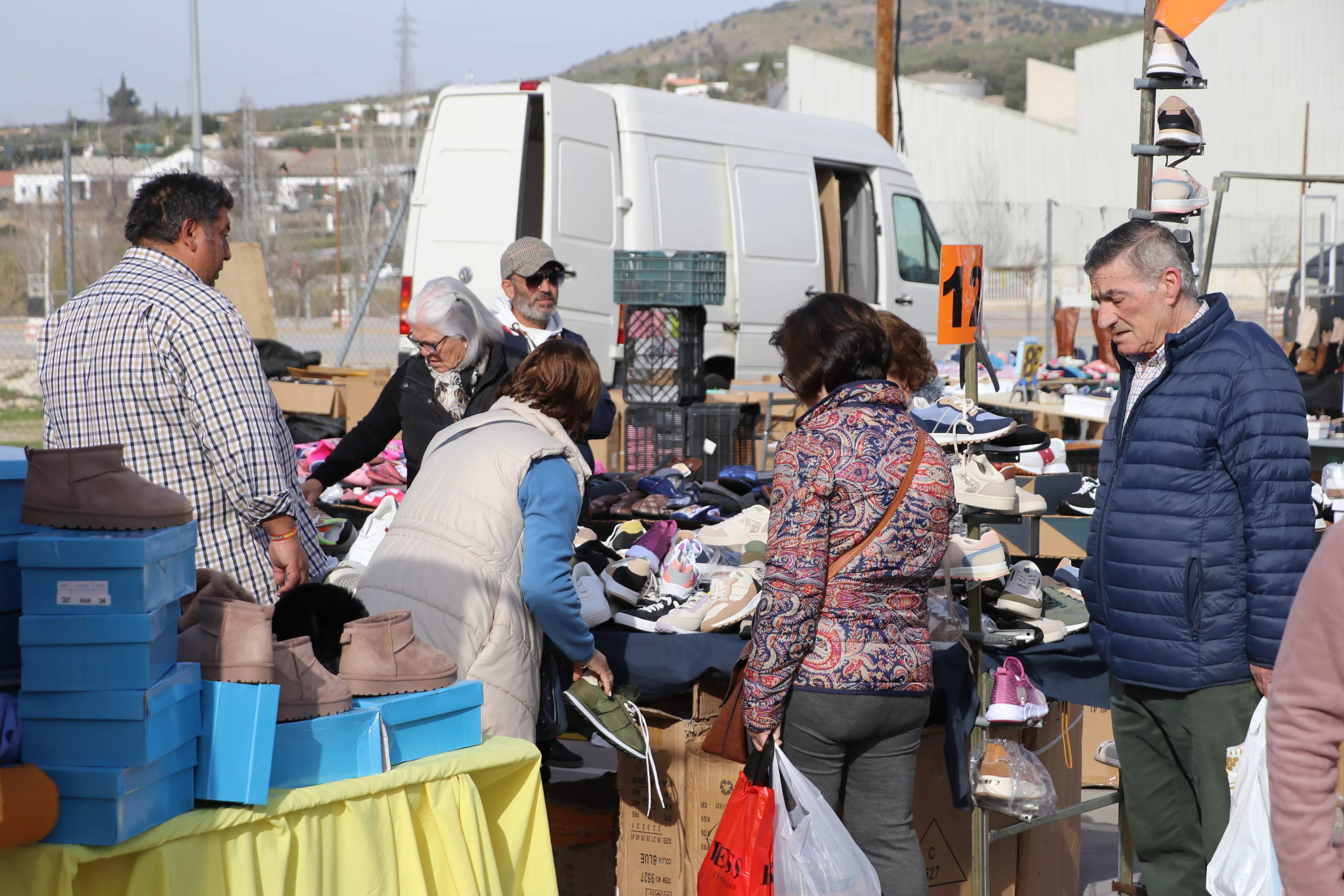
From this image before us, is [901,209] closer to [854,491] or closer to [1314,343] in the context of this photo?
[1314,343]

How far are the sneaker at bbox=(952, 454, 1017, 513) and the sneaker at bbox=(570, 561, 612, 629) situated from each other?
103 centimetres

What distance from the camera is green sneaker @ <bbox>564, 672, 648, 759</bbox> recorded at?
10.9 ft

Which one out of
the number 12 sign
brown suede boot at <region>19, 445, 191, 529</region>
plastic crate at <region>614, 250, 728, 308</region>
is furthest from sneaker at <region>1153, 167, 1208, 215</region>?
brown suede boot at <region>19, 445, 191, 529</region>

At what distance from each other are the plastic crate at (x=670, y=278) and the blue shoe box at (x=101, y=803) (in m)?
5.09

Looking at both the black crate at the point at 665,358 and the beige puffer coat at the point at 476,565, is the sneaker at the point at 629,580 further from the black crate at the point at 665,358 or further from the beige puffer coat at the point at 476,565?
the black crate at the point at 665,358

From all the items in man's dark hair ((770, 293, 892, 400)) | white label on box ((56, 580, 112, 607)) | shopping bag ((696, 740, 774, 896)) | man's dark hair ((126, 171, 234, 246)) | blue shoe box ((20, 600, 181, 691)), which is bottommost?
shopping bag ((696, 740, 774, 896))

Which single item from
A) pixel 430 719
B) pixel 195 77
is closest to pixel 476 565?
pixel 430 719

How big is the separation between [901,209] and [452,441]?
29.2 ft

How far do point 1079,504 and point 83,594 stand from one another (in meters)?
3.36

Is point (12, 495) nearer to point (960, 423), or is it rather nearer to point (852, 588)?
point (852, 588)

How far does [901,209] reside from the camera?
11.4m

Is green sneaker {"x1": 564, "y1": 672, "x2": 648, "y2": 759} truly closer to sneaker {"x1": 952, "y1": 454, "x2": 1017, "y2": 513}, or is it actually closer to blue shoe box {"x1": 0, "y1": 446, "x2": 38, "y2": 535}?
sneaker {"x1": 952, "y1": 454, "x2": 1017, "y2": 513}

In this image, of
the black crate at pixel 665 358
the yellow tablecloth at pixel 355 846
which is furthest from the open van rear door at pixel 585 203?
the yellow tablecloth at pixel 355 846

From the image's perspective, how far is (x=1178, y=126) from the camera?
13.8 feet
